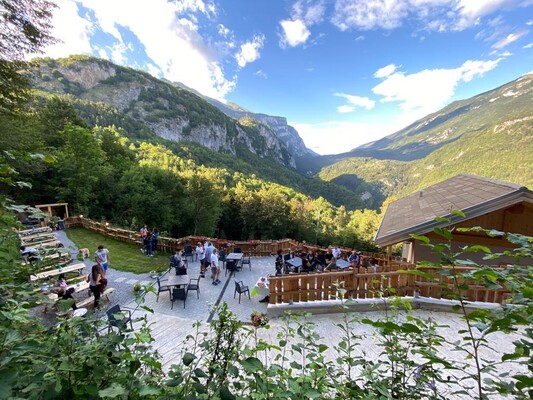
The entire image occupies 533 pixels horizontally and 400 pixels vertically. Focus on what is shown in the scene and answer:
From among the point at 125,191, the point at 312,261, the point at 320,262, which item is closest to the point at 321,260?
the point at 320,262

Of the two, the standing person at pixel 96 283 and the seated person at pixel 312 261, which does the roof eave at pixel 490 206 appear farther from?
the standing person at pixel 96 283

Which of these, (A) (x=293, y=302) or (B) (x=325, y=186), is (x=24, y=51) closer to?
(A) (x=293, y=302)

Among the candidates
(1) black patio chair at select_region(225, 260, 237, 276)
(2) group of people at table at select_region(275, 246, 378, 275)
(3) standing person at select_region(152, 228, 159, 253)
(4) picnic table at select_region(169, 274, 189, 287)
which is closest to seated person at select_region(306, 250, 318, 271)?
(2) group of people at table at select_region(275, 246, 378, 275)

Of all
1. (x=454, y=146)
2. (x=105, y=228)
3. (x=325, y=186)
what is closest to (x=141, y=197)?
(x=105, y=228)

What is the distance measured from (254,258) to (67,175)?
1737 cm

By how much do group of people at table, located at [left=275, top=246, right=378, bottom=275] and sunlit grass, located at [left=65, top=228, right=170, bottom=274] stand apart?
17.4 feet

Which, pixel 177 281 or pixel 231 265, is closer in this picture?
pixel 177 281

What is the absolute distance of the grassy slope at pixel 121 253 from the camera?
1166cm

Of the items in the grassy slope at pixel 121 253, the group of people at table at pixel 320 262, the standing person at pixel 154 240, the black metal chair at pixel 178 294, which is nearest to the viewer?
the black metal chair at pixel 178 294

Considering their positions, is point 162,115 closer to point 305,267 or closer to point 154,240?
point 154,240

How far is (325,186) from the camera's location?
12962 cm

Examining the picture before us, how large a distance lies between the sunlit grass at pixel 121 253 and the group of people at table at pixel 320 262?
5.31 metres

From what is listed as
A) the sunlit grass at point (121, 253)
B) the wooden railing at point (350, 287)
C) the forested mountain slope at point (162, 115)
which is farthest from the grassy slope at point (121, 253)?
the forested mountain slope at point (162, 115)

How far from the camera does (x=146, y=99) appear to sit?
130125 mm
